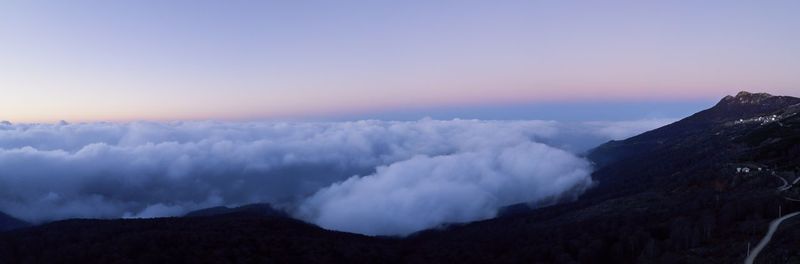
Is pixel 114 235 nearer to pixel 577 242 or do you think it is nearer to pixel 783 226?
pixel 577 242

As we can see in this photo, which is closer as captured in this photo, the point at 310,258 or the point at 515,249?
the point at 310,258

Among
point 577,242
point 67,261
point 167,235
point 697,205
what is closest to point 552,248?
point 577,242

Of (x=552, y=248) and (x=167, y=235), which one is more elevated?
(x=167, y=235)

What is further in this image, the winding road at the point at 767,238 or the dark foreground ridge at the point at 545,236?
the dark foreground ridge at the point at 545,236

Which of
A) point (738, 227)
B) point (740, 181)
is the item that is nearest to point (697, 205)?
point (740, 181)

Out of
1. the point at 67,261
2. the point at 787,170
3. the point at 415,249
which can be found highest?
the point at 787,170

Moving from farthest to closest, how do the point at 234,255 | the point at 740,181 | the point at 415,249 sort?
the point at 415,249
the point at 740,181
the point at 234,255

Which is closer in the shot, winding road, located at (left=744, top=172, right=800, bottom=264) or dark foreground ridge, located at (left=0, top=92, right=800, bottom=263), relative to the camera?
winding road, located at (left=744, top=172, right=800, bottom=264)

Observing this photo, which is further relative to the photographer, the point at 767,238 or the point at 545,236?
the point at 545,236

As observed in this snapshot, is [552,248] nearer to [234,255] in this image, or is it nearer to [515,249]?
[515,249]

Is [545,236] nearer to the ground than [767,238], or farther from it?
nearer to the ground

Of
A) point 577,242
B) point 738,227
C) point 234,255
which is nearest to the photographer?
point 738,227
